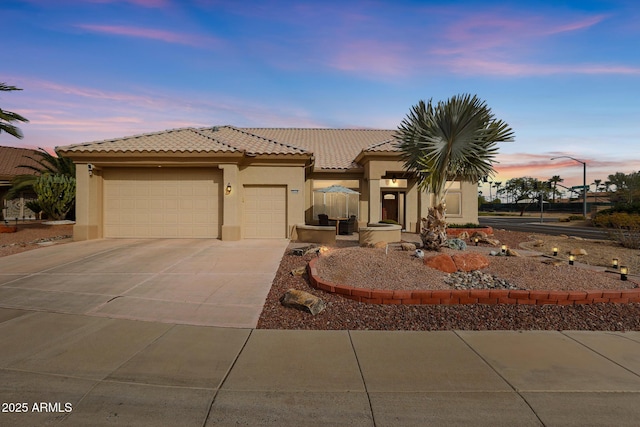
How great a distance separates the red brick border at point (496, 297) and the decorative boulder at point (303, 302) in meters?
0.84

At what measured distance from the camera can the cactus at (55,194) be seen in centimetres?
1816

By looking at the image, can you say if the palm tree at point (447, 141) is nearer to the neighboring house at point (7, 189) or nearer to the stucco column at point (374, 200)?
the stucco column at point (374, 200)

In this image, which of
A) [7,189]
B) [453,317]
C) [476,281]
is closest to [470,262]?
[476,281]

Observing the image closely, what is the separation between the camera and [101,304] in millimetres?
6348

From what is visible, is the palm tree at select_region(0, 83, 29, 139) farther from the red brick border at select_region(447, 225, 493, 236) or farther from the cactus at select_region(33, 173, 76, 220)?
the red brick border at select_region(447, 225, 493, 236)

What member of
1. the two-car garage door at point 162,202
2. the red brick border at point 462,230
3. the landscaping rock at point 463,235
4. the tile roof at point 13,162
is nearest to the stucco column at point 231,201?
the two-car garage door at point 162,202

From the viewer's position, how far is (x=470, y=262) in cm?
791

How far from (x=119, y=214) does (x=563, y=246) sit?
18.5 metres

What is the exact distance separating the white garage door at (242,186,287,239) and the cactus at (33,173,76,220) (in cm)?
1121

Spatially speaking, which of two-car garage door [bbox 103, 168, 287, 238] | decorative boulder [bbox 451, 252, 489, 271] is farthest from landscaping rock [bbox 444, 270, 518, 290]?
two-car garage door [bbox 103, 168, 287, 238]

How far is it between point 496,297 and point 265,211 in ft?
34.0

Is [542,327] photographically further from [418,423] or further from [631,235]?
[631,235]

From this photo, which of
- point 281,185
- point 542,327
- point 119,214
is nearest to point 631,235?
point 542,327

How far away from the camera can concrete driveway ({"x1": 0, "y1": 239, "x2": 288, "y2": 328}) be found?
6.06 metres
